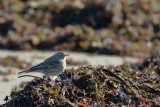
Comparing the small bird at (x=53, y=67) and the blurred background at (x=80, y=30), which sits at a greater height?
the blurred background at (x=80, y=30)

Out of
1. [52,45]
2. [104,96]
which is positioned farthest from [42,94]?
[52,45]

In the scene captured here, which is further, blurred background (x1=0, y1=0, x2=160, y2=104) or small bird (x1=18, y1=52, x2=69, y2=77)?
blurred background (x1=0, y1=0, x2=160, y2=104)

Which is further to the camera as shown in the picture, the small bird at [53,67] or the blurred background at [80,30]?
the blurred background at [80,30]

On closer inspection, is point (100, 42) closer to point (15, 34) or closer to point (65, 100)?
point (15, 34)

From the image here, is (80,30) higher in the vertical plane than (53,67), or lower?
higher

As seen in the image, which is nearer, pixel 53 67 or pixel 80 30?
pixel 53 67

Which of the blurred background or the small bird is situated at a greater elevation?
the blurred background

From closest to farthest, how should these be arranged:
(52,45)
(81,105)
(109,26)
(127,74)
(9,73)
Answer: (81,105) → (127,74) → (9,73) → (52,45) → (109,26)

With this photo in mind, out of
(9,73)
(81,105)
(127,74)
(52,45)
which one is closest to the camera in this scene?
(81,105)
